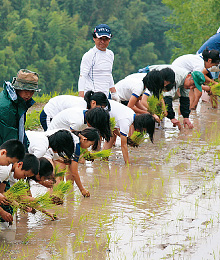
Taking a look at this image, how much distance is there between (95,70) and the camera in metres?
7.00

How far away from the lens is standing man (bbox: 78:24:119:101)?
22.6 feet

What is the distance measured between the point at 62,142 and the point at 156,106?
3.37m

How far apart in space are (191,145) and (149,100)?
3.18ft

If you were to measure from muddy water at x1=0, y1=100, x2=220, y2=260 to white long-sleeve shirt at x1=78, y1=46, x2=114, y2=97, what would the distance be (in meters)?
1.06

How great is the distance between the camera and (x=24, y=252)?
3.84 meters

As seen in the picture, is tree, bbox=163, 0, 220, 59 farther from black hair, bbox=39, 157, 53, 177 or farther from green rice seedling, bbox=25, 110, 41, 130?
black hair, bbox=39, 157, 53, 177

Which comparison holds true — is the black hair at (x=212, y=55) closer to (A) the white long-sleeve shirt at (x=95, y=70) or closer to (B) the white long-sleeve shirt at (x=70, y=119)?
(A) the white long-sleeve shirt at (x=95, y=70)

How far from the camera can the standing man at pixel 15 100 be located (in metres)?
4.32

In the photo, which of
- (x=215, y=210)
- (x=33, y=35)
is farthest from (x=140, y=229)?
(x=33, y=35)

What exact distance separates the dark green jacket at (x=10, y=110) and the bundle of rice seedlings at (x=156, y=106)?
3.48 metres

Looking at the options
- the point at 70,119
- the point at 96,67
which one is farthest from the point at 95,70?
the point at 70,119

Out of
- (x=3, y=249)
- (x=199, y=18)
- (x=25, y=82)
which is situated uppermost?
(x=199, y=18)

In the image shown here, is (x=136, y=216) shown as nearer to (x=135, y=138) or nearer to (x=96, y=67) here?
(x=135, y=138)

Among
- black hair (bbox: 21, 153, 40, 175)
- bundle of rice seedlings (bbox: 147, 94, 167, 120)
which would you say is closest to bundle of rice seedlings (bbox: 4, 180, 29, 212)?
black hair (bbox: 21, 153, 40, 175)
